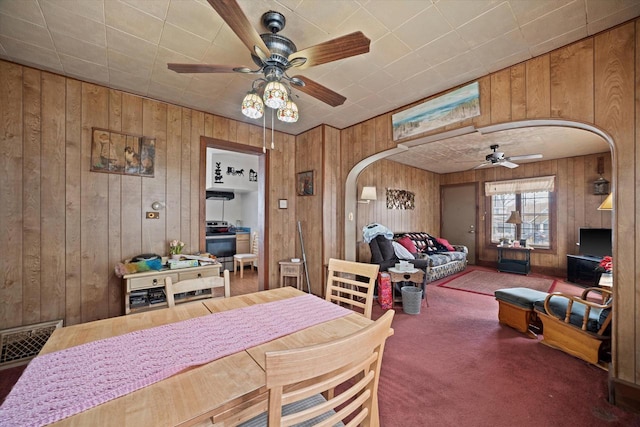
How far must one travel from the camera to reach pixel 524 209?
6328 millimetres

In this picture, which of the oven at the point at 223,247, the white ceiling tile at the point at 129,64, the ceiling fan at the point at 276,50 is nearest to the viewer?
the ceiling fan at the point at 276,50

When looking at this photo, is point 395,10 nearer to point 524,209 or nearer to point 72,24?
point 72,24

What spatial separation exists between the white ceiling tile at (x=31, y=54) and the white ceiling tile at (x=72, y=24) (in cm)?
43

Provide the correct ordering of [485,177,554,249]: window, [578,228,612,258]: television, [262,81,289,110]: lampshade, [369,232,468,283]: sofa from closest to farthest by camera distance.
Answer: [262,81,289,110]: lampshade → [369,232,468,283]: sofa → [578,228,612,258]: television → [485,177,554,249]: window

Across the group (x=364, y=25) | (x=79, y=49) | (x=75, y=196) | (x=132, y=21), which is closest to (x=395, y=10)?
(x=364, y=25)

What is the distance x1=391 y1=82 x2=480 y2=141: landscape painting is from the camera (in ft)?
8.34

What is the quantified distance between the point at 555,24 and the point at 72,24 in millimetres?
3609

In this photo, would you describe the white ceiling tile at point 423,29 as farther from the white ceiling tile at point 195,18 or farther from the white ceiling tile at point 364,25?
the white ceiling tile at point 195,18

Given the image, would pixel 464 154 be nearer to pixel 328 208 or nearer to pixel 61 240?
pixel 328 208

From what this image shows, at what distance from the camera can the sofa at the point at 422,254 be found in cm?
417

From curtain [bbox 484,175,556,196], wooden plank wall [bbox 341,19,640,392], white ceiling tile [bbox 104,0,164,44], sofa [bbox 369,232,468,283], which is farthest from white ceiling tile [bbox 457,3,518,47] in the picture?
curtain [bbox 484,175,556,196]

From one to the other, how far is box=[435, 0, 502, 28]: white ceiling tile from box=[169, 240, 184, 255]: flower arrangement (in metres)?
3.41

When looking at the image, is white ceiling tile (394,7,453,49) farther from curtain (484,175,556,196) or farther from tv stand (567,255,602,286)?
curtain (484,175,556,196)

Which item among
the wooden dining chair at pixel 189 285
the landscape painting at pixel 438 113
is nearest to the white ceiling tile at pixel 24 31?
the wooden dining chair at pixel 189 285
